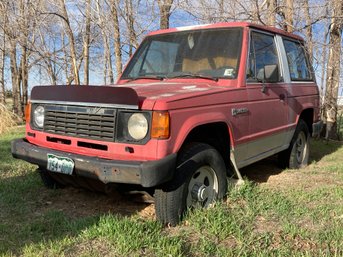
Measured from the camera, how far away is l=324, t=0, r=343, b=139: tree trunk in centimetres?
830

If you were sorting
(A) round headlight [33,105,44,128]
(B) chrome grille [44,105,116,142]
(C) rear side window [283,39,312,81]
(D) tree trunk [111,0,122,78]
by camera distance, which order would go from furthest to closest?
(D) tree trunk [111,0,122,78] < (C) rear side window [283,39,312,81] < (A) round headlight [33,105,44,128] < (B) chrome grille [44,105,116,142]

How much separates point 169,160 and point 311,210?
6.09 feet

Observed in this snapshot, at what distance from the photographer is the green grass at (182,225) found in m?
3.14

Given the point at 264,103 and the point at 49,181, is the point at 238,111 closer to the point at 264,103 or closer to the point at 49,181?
the point at 264,103

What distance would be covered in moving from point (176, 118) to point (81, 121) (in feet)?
2.97

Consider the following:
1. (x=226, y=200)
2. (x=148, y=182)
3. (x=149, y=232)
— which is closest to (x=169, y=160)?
(x=148, y=182)

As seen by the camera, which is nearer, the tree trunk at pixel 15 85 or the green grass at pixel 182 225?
the green grass at pixel 182 225

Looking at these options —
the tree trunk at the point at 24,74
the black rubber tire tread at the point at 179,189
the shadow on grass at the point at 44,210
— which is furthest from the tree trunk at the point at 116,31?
the black rubber tire tread at the point at 179,189

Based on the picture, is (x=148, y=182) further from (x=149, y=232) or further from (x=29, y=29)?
(x=29, y=29)

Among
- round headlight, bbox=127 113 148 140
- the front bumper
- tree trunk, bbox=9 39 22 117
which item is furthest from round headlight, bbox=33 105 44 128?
tree trunk, bbox=9 39 22 117

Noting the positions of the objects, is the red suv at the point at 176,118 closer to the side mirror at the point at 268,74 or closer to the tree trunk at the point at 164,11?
the side mirror at the point at 268,74

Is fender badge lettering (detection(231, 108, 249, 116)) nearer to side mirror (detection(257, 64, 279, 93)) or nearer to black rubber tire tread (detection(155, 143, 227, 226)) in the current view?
side mirror (detection(257, 64, 279, 93))

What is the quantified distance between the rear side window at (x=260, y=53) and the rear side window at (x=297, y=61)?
519 millimetres

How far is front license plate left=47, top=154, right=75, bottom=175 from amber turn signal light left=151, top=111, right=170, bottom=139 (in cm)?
82
